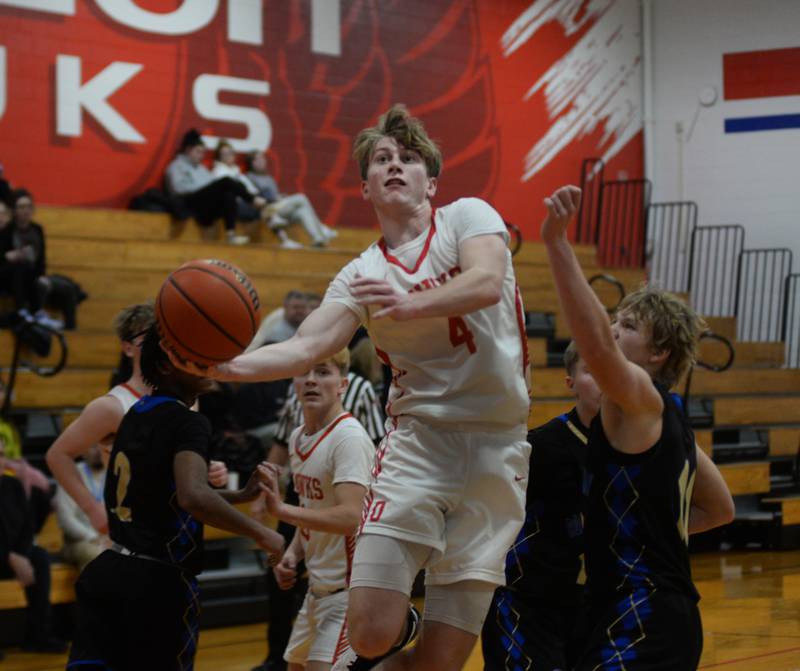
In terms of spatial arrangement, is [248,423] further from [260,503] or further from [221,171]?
[221,171]

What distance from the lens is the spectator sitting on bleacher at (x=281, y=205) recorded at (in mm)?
11750

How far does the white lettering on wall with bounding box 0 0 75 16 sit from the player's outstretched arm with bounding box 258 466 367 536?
8.09 metres

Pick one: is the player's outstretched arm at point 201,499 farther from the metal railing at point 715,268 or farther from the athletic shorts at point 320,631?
the metal railing at point 715,268

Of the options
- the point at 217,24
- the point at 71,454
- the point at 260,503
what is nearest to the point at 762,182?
the point at 217,24

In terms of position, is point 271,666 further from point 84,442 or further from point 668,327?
point 668,327

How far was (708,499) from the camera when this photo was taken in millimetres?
3238

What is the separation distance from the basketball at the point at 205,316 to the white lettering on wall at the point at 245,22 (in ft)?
31.4

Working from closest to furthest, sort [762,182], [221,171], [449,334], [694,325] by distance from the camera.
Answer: [694,325]
[449,334]
[221,171]
[762,182]

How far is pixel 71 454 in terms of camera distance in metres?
4.52

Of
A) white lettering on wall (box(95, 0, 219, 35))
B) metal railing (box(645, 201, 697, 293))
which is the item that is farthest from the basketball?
metal railing (box(645, 201, 697, 293))

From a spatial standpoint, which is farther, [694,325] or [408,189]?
[408,189]

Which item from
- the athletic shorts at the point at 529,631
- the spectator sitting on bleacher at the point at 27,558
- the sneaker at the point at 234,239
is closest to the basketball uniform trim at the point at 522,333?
the athletic shorts at the point at 529,631

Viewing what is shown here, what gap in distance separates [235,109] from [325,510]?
29.1ft

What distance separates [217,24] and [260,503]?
798cm
